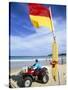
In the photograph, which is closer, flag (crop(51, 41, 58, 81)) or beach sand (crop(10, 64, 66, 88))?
beach sand (crop(10, 64, 66, 88))

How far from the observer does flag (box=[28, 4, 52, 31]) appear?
6.53 ft

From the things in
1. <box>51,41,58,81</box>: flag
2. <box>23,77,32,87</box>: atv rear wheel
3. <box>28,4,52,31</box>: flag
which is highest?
<box>28,4,52,31</box>: flag

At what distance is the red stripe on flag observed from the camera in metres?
1.99

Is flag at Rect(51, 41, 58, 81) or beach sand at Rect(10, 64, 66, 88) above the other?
flag at Rect(51, 41, 58, 81)

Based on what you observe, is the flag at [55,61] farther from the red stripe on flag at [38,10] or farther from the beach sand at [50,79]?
the red stripe on flag at [38,10]

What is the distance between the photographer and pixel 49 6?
6.71 ft

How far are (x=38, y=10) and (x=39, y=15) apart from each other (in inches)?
1.8

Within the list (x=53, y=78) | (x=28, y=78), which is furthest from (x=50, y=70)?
(x=28, y=78)

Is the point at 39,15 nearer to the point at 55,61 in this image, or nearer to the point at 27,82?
the point at 55,61

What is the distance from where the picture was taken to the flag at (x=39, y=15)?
1.99 metres

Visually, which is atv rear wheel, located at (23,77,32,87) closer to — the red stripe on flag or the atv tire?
the atv tire

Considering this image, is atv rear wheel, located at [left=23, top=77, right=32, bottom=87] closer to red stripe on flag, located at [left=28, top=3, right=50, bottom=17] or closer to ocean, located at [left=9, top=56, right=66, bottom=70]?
ocean, located at [left=9, top=56, right=66, bottom=70]

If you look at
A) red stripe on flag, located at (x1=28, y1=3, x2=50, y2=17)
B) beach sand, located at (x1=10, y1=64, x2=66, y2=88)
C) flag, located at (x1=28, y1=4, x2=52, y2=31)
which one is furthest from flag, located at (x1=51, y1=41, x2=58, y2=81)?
red stripe on flag, located at (x1=28, y1=3, x2=50, y2=17)

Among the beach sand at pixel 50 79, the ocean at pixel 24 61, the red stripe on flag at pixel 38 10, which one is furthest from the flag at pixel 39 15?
the beach sand at pixel 50 79
